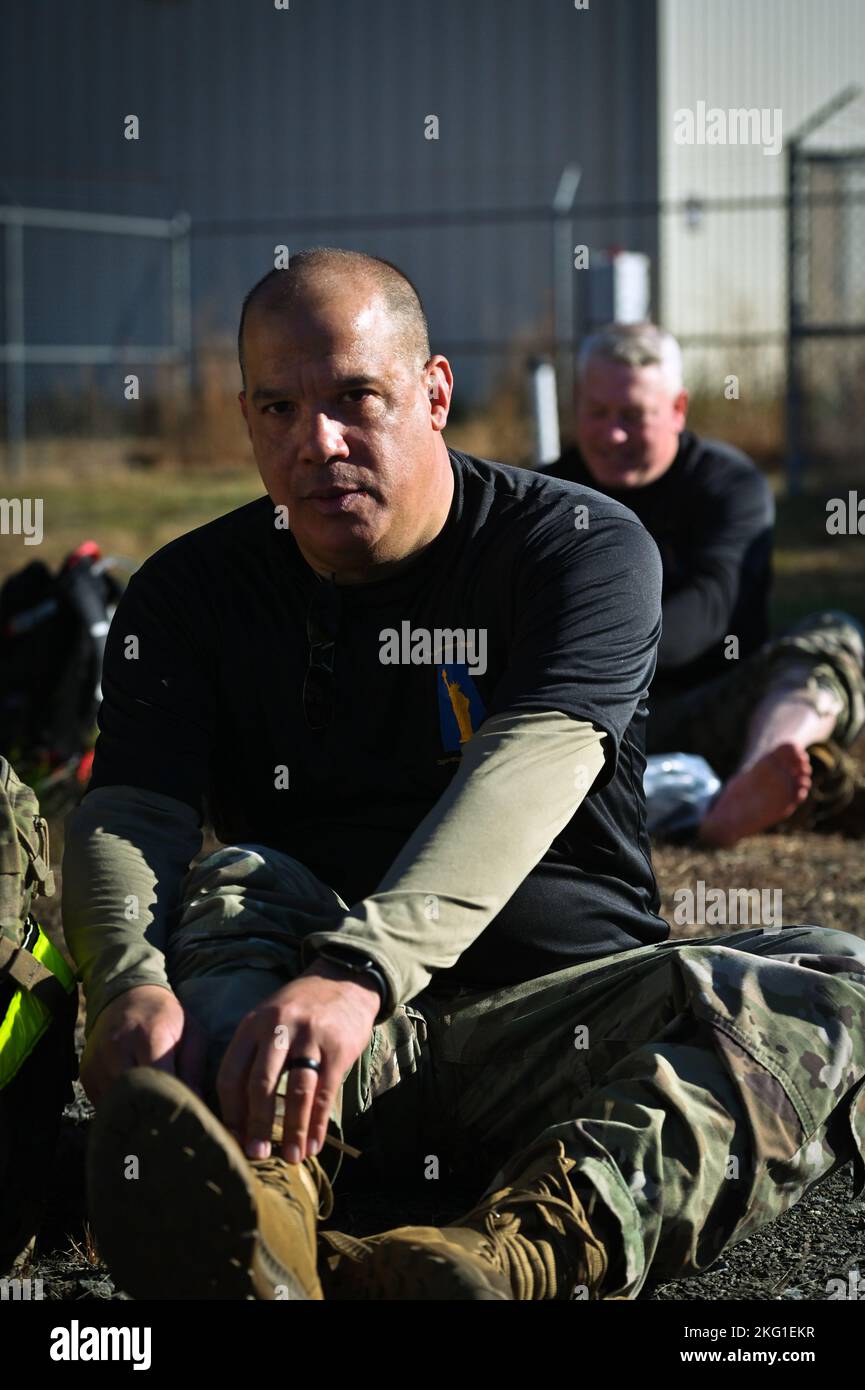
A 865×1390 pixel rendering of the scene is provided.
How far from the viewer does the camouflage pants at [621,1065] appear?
2.25m

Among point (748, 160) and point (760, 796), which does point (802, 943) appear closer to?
point (760, 796)

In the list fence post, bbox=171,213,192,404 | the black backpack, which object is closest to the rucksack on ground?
the black backpack

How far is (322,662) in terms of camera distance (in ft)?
8.93

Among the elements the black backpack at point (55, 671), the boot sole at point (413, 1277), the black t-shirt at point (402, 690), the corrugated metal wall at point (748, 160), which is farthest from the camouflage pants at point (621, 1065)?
the corrugated metal wall at point (748, 160)

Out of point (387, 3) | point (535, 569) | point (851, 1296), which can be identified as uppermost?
point (387, 3)

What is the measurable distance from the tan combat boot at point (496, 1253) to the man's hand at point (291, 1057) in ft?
0.50

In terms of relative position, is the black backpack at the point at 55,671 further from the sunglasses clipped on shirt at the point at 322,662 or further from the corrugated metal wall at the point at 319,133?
the corrugated metal wall at the point at 319,133

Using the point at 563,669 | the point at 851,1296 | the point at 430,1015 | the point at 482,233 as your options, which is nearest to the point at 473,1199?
the point at 430,1015

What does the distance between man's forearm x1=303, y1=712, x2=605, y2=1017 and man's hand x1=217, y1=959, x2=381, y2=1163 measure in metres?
0.08

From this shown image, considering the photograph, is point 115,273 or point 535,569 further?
point 115,273

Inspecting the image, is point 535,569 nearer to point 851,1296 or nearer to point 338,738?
point 338,738

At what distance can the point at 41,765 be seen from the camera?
540cm

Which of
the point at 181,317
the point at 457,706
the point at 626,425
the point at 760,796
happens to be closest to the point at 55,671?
the point at 626,425
